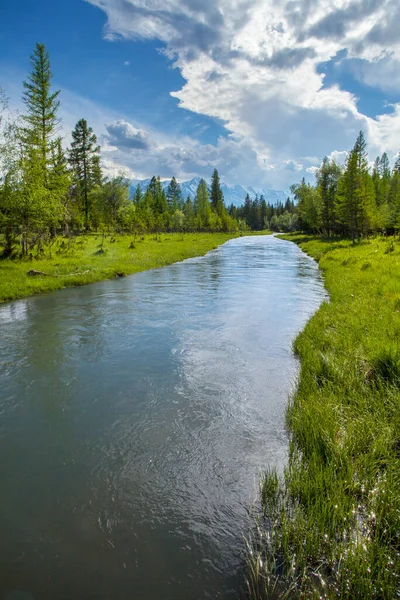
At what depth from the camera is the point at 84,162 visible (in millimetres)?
69250

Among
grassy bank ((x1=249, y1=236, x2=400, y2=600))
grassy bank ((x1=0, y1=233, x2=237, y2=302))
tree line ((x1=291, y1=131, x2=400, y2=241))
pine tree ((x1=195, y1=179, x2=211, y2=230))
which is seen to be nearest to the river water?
grassy bank ((x1=249, y1=236, x2=400, y2=600))

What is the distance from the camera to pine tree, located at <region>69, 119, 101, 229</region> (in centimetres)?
6819

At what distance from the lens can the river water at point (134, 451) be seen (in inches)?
141

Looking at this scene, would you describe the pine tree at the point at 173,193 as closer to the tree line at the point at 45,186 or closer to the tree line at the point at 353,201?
the tree line at the point at 45,186

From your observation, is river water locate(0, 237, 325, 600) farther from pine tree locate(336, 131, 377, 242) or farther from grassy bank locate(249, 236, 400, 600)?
pine tree locate(336, 131, 377, 242)

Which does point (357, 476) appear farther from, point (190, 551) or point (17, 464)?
point (17, 464)

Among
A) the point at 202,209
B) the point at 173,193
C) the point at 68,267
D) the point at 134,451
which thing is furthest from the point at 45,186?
the point at 173,193

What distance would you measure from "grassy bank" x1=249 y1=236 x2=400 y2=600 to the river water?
0.42 meters

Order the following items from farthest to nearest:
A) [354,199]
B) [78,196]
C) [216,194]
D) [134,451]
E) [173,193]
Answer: [216,194] < [173,193] < [78,196] < [354,199] < [134,451]

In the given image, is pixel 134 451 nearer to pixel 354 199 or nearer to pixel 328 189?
pixel 354 199

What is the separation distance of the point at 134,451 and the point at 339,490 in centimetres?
320

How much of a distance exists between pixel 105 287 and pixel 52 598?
62.5ft

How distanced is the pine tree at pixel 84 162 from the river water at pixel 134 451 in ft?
204

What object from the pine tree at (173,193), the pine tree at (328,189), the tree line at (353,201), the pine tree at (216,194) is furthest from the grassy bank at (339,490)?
the pine tree at (216,194)
